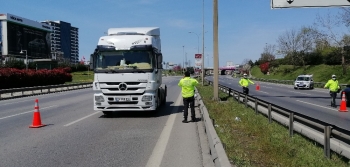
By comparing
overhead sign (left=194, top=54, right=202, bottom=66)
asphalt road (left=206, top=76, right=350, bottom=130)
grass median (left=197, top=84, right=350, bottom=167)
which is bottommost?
asphalt road (left=206, top=76, right=350, bottom=130)

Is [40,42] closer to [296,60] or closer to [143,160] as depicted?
[296,60]

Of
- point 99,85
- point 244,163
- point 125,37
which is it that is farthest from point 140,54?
point 244,163

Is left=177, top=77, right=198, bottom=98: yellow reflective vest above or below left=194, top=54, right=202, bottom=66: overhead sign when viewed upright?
below

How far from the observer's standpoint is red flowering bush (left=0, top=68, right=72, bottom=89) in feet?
116

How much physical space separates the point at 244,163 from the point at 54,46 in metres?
199

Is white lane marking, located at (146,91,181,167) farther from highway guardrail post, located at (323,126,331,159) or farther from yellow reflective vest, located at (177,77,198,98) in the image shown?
highway guardrail post, located at (323,126,331,159)

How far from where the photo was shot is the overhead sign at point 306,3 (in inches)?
517

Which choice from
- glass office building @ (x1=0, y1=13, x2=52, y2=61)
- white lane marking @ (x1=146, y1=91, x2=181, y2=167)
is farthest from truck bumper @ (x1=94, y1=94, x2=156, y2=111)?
glass office building @ (x1=0, y1=13, x2=52, y2=61)

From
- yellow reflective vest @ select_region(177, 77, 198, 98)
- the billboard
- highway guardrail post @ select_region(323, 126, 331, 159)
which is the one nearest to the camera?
highway guardrail post @ select_region(323, 126, 331, 159)

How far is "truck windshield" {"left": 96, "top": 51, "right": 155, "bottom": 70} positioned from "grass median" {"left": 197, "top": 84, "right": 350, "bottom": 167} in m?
3.73

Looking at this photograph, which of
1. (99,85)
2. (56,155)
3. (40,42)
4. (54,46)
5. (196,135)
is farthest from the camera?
(54,46)

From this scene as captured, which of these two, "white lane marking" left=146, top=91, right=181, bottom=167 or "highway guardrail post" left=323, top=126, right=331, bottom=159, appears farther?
"white lane marking" left=146, top=91, right=181, bottom=167

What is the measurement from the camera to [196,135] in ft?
32.9

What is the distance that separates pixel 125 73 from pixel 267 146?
22.2 feet
